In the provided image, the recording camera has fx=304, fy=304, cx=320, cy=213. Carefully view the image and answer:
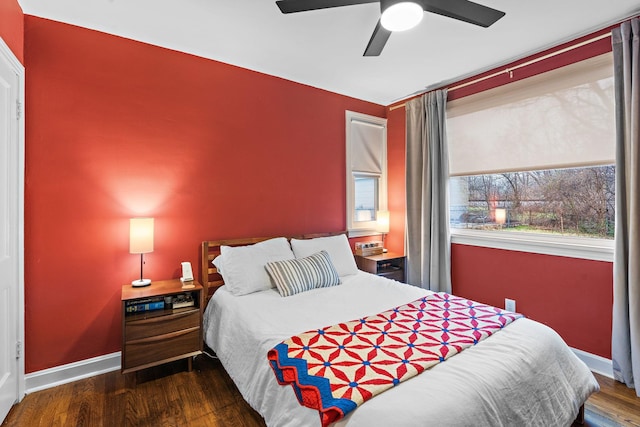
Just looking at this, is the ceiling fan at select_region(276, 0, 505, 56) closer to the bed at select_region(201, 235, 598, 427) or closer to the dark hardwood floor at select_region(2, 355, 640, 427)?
the bed at select_region(201, 235, 598, 427)

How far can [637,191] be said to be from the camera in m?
2.10

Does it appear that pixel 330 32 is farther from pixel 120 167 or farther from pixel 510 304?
pixel 510 304

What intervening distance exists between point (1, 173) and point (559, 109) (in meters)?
4.10

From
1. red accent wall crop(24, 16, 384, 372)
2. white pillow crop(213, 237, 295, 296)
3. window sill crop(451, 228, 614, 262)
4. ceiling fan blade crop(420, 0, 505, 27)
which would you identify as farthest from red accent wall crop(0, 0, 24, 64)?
window sill crop(451, 228, 614, 262)

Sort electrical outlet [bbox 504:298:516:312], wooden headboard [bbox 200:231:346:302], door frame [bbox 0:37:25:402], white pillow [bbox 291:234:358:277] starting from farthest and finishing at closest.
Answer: white pillow [bbox 291:234:358:277] < electrical outlet [bbox 504:298:516:312] < wooden headboard [bbox 200:231:346:302] < door frame [bbox 0:37:25:402]

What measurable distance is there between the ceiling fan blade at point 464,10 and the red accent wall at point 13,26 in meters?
2.43

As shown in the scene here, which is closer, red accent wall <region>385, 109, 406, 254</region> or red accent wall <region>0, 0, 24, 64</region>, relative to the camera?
red accent wall <region>0, 0, 24, 64</region>

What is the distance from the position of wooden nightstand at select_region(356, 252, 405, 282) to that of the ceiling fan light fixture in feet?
7.88

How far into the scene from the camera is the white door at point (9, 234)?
1844 millimetres

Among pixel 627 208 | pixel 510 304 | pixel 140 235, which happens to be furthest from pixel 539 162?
pixel 140 235

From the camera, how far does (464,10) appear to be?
1719 mm

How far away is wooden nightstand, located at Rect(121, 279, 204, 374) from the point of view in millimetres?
2152

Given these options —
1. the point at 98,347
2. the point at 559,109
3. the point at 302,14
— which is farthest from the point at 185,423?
the point at 559,109

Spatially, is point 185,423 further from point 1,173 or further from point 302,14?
point 302,14
